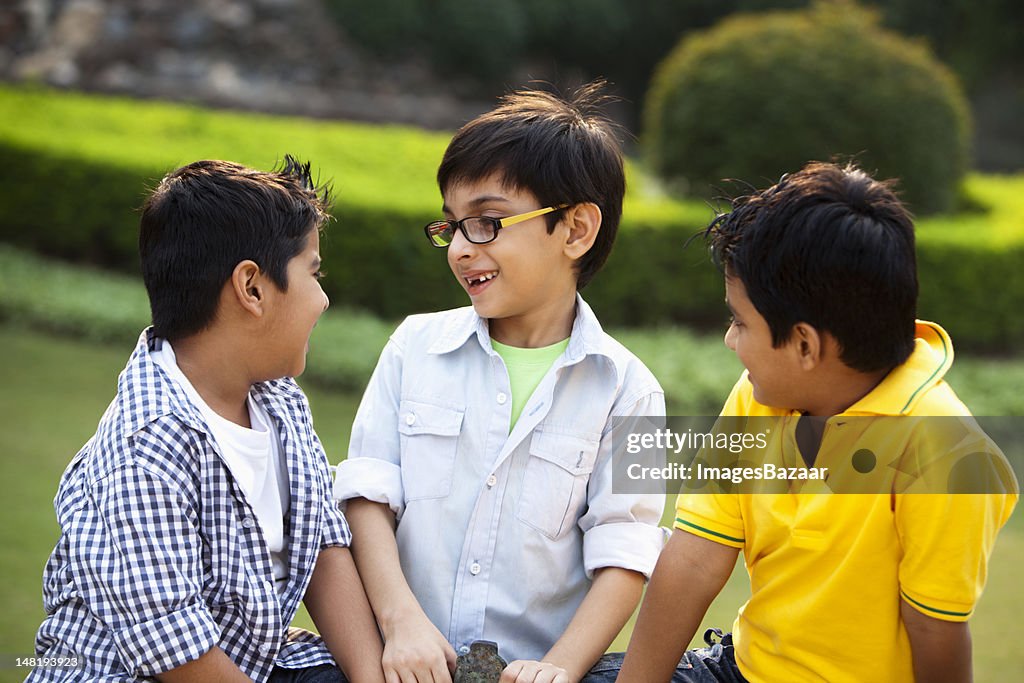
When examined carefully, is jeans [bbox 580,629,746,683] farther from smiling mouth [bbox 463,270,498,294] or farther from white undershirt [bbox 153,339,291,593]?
smiling mouth [bbox 463,270,498,294]

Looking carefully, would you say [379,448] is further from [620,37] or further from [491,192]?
[620,37]

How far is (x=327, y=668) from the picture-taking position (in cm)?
191

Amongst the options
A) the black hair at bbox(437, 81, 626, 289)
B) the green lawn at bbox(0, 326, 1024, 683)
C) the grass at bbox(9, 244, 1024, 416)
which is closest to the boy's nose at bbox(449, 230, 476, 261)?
the black hair at bbox(437, 81, 626, 289)

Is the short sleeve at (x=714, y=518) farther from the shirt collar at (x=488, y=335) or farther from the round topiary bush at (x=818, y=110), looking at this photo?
the round topiary bush at (x=818, y=110)

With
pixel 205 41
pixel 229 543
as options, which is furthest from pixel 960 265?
pixel 205 41

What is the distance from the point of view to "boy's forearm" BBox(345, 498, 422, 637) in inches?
74.9

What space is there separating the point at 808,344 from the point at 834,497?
0.81 ft

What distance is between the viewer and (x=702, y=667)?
1.89 metres

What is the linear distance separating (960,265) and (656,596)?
5138 mm

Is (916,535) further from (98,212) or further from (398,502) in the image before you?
(98,212)

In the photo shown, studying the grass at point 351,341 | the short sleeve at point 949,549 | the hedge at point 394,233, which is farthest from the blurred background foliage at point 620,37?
the short sleeve at point 949,549

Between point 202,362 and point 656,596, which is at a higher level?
point 202,362

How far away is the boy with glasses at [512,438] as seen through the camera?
6.46 ft

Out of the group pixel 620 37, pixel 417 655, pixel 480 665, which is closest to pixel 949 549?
pixel 480 665
